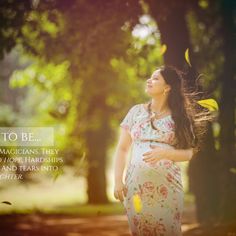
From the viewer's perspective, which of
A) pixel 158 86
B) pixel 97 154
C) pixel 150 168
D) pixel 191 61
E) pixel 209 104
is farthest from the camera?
pixel 97 154

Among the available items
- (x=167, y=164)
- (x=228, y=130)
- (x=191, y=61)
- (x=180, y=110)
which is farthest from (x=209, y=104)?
(x=167, y=164)

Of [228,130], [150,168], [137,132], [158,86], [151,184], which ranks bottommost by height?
[151,184]

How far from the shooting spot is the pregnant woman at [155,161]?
3.32 meters

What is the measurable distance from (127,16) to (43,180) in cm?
171

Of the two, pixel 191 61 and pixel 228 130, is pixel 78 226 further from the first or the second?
pixel 191 61

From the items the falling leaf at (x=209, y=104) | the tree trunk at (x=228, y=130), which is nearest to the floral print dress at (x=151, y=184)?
the falling leaf at (x=209, y=104)

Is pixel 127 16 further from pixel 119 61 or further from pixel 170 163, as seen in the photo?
pixel 170 163

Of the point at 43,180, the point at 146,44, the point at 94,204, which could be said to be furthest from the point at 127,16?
the point at 94,204

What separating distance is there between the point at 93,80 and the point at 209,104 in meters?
1.20

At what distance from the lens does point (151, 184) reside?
3385 mm

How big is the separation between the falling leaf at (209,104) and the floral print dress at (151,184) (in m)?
1.07

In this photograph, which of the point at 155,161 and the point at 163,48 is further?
the point at 163,48

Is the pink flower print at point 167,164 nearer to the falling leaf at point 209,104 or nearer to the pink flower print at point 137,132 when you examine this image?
the pink flower print at point 137,132

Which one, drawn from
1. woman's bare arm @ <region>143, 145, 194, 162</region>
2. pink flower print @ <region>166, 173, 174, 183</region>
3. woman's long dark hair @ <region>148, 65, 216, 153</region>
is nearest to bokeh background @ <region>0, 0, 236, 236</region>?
woman's long dark hair @ <region>148, 65, 216, 153</region>
